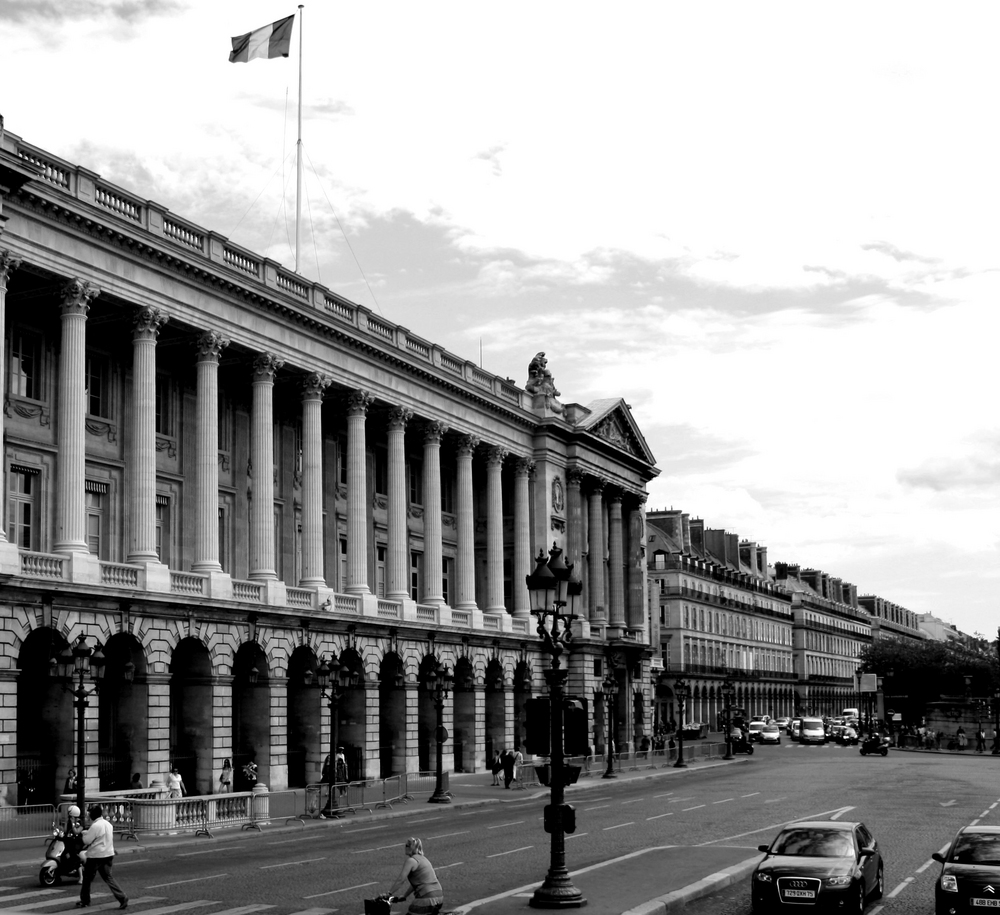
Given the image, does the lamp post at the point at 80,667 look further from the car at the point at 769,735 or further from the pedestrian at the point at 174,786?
the car at the point at 769,735

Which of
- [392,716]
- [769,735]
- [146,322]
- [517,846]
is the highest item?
[146,322]

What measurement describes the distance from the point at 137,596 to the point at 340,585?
20.4m

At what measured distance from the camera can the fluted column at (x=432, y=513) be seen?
7312 centimetres

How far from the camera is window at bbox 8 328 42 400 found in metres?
49.4

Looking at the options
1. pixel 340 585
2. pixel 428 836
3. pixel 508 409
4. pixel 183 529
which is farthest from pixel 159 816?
pixel 508 409

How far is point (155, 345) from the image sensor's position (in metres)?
53.6

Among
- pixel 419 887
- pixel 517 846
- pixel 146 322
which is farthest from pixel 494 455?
pixel 419 887

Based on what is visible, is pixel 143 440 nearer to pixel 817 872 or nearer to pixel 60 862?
pixel 60 862

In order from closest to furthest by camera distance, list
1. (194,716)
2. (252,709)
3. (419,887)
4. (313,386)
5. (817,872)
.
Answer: (419,887) < (817,872) < (194,716) < (252,709) < (313,386)

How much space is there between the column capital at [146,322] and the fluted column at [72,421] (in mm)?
2611

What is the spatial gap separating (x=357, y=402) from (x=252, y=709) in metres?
16.2

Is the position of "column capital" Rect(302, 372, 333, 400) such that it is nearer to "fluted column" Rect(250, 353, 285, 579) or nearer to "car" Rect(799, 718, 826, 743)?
"fluted column" Rect(250, 353, 285, 579)

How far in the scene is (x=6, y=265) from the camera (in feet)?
148

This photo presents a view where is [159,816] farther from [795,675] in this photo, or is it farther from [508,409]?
Result: [795,675]
